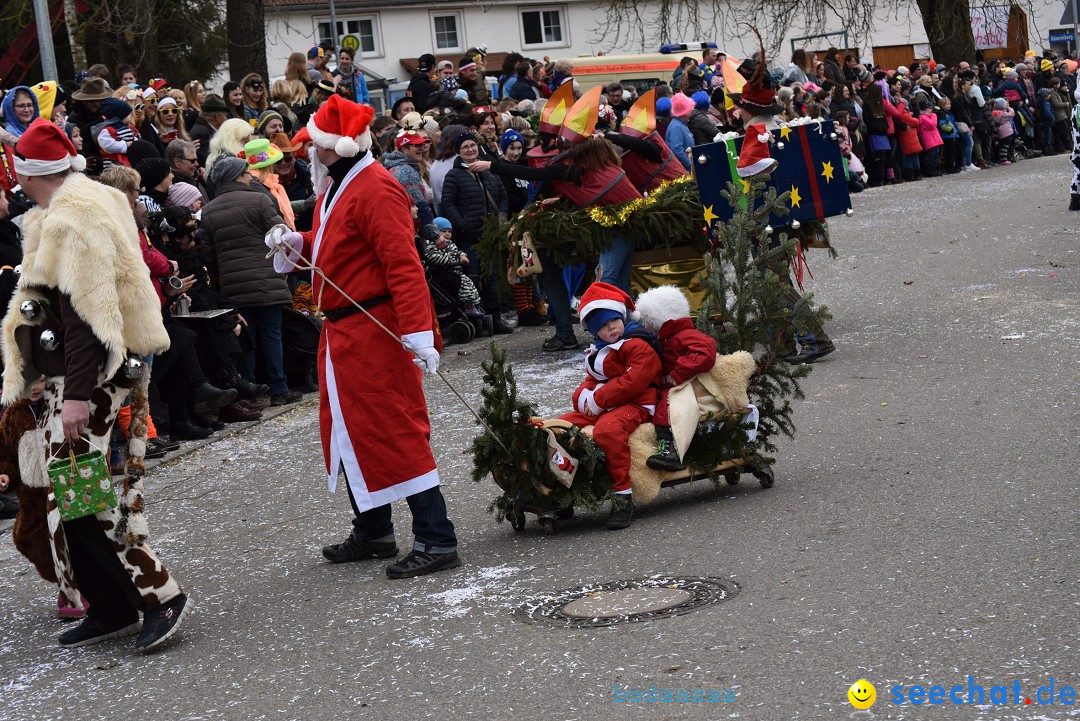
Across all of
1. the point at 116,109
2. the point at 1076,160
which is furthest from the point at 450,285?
the point at 1076,160

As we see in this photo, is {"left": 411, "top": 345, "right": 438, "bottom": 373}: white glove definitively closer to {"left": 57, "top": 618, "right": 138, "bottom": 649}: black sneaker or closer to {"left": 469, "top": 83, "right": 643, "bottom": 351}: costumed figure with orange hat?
{"left": 57, "top": 618, "right": 138, "bottom": 649}: black sneaker

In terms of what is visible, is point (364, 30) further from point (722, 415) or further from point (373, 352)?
point (373, 352)

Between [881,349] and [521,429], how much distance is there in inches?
195

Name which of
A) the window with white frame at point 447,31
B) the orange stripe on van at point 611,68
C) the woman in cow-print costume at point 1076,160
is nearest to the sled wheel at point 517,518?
the woman in cow-print costume at point 1076,160

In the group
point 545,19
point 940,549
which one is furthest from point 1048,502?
point 545,19

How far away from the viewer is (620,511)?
6816 millimetres

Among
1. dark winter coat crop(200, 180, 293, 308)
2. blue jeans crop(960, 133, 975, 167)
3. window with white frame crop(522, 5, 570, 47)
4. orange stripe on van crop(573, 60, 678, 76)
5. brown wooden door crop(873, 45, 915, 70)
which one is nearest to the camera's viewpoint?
dark winter coat crop(200, 180, 293, 308)

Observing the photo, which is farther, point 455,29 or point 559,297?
point 455,29

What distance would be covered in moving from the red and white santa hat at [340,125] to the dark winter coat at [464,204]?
714 cm

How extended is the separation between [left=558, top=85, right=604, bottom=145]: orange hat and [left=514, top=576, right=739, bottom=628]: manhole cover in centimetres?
650

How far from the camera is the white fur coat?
5.61 m

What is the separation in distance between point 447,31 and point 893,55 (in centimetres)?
1793

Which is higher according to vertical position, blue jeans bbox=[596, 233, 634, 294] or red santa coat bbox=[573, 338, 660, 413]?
blue jeans bbox=[596, 233, 634, 294]

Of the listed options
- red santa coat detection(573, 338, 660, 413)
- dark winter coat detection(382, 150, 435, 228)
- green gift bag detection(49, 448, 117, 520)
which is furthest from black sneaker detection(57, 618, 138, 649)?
dark winter coat detection(382, 150, 435, 228)
